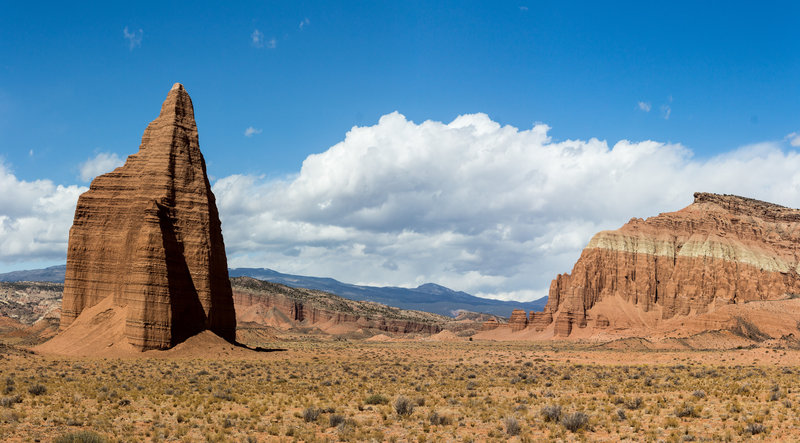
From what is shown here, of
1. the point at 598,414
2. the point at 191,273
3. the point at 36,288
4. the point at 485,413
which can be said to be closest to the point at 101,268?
the point at 191,273

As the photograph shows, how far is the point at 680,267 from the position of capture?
119938 millimetres

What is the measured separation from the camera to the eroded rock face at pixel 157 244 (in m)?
46.0

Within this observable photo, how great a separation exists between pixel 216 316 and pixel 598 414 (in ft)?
129

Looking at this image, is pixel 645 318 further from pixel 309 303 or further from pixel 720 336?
pixel 309 303

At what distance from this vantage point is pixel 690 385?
29312 millimetres

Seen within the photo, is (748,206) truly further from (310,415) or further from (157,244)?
(310,415)

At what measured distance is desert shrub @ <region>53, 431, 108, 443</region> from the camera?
51.8 ft

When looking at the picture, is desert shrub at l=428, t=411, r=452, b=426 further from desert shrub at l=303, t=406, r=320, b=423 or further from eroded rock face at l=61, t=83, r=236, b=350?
eroded rock face at l=61, t=83, r=236, b=350

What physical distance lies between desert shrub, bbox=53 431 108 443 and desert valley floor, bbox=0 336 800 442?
0.15m

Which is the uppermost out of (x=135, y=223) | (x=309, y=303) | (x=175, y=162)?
(x=175, y=162)

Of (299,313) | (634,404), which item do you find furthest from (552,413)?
(299,313)

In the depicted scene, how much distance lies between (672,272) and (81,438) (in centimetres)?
12333

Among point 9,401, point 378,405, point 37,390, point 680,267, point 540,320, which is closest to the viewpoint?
point 9,401

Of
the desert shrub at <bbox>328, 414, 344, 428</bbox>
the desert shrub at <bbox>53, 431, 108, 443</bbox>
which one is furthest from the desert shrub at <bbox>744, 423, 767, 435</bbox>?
the desert shrub at <bbox>53, 431, 108, 443</bbox>
